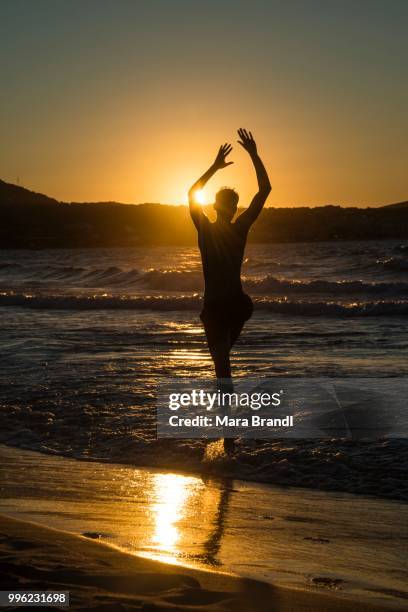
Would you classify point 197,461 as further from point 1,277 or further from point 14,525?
point 1,277

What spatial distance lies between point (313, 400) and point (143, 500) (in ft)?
10.3

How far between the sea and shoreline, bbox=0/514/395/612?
1.94m

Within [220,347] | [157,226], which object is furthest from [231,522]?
[157,226]

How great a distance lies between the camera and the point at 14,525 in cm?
408

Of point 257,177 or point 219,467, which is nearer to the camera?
point 219,467

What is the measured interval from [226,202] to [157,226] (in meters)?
83.8

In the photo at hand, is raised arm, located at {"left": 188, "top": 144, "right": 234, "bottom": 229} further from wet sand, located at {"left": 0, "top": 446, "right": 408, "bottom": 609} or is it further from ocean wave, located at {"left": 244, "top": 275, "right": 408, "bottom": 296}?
ocean wave, located at {"left": 244, "top": 275, "right": 408, "bottom": 296}

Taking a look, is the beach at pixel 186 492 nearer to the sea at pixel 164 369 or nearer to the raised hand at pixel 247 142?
the sea at pixel 164 369

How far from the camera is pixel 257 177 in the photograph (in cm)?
620

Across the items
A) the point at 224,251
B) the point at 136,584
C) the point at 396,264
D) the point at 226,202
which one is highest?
the point at 396,264

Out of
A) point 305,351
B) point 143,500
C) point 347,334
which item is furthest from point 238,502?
point 347,334

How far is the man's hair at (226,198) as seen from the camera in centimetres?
617

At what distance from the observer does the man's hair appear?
6.17 meters

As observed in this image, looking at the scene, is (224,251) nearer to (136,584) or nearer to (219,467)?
(219,467)
